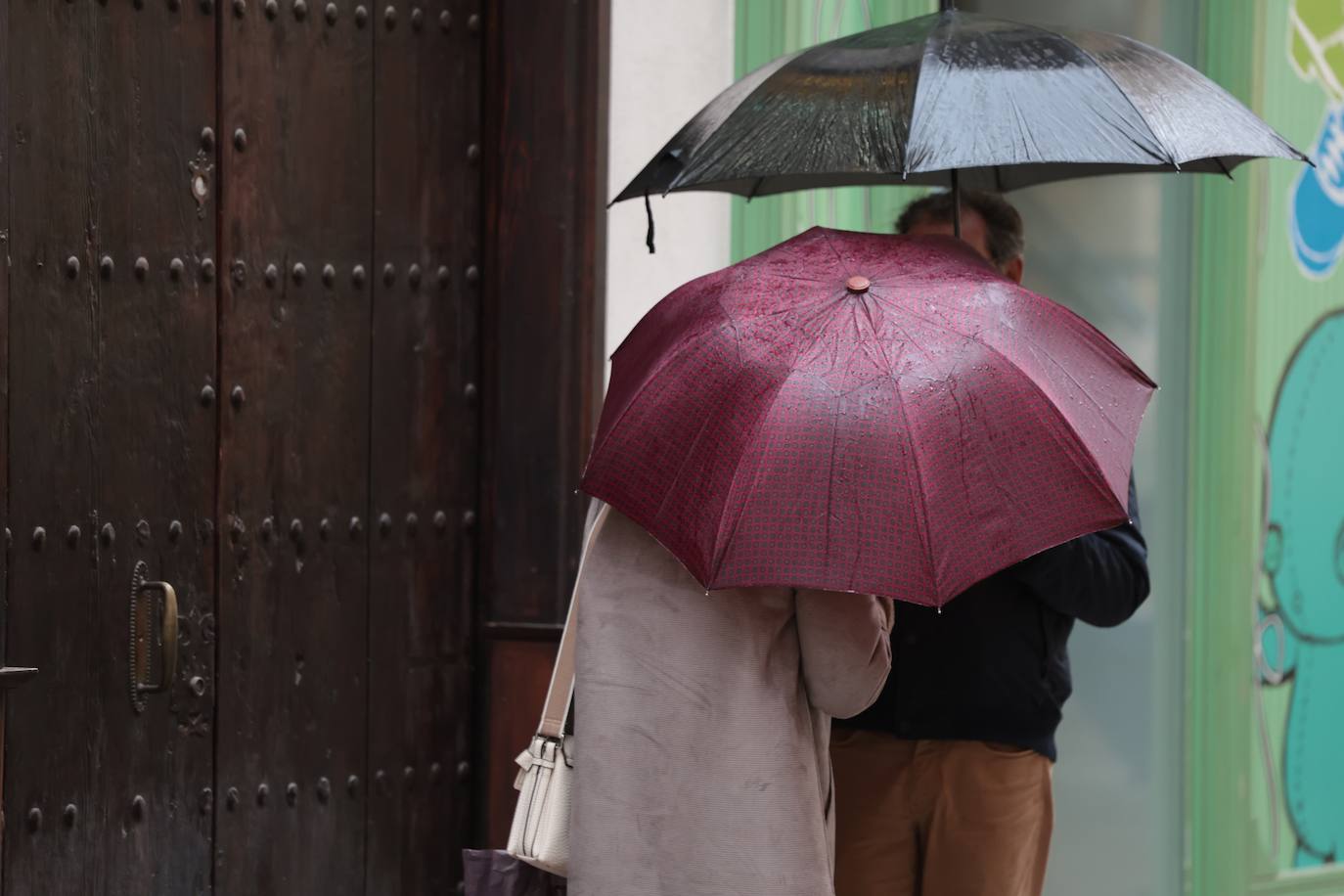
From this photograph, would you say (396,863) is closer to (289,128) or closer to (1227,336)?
(289,128)

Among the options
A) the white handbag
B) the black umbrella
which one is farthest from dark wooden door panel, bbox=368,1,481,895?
the white handbag

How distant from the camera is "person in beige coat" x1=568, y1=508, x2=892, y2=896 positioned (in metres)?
2.68

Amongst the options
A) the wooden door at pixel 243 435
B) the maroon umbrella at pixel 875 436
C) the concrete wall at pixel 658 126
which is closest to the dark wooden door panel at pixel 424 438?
the wooden door at pixel 243 435

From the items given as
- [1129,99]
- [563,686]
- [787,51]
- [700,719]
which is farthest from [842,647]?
[787,51]

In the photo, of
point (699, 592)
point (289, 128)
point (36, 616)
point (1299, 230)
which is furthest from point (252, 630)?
point (1299, 230)

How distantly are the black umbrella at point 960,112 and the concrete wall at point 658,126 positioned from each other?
1269 millimetres

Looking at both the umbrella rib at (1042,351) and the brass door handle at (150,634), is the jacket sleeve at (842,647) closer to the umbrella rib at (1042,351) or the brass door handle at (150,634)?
the umbrella rib at (1042,351)

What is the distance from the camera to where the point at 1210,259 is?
17.4ft

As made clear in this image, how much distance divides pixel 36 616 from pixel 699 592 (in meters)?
1.56

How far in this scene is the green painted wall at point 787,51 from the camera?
4.53 metres

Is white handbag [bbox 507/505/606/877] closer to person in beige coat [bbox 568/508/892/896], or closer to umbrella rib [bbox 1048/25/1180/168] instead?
person in beige coat [bbox 568/508/892/896]

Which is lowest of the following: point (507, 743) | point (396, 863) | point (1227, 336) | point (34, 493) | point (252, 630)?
point (396, 863)

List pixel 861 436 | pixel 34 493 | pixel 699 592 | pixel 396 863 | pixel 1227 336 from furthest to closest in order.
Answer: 1. pixel 1227 336
2. pixel 396 863
3. pixel 34 493
4. pixel 699 592
5. pixel 861 436

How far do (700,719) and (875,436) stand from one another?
0.51 meters
